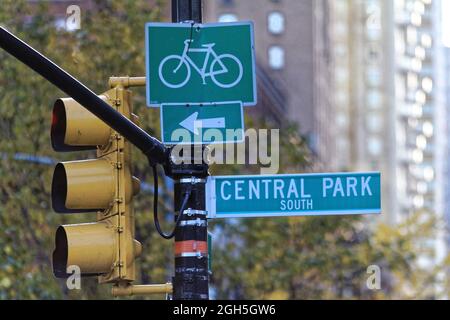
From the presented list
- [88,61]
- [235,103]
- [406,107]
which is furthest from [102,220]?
[406,107]

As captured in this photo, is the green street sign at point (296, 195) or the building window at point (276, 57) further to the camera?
the building window at point (276, 57)

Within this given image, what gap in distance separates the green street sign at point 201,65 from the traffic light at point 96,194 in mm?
348

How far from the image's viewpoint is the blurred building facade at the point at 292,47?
350 ft

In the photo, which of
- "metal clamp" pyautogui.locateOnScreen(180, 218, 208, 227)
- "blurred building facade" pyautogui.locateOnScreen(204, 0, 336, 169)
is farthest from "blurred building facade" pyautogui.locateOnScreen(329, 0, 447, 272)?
"metal clamp" pyautogui.locateOnScreen(180, 218, 208, 227)

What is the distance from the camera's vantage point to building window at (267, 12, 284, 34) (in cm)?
11000

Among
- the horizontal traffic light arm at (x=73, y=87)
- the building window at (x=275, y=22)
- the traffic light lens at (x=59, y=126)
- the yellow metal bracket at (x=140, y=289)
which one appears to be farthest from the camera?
the building window at (x=275, y=22)

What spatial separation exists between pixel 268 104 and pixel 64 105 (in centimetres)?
6902

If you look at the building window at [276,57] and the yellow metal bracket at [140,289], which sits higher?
the building window at [276,57]

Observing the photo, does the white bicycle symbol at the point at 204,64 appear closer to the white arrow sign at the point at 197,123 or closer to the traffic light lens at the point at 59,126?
the white arrow sign at the point at 197,123

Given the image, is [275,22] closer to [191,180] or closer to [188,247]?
[191,180]

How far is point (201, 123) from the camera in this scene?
969 centimetres

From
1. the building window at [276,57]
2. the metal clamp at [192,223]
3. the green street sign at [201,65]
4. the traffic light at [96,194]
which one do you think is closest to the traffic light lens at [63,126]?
the traffic light at [96,194]

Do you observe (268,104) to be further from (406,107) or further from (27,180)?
(406,107)
